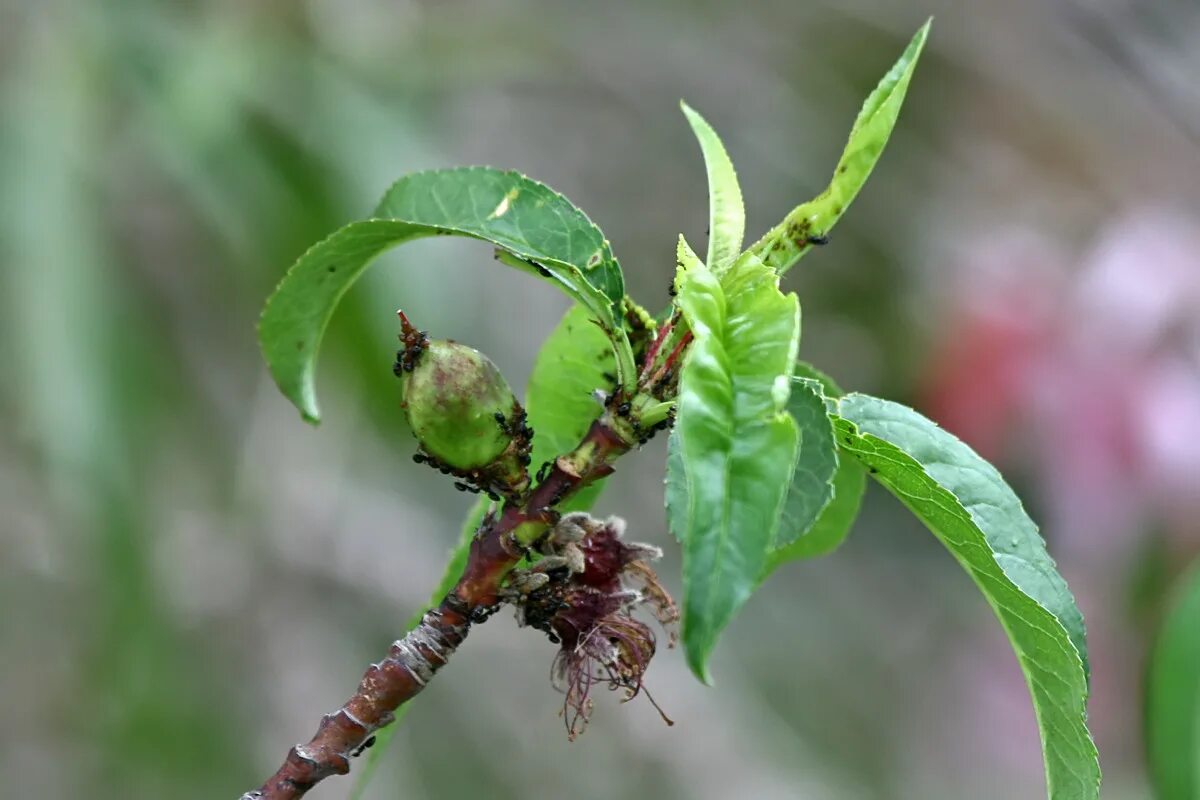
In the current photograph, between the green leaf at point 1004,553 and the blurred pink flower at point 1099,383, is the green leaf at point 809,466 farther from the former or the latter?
the blurred pink flower at point 1099,383

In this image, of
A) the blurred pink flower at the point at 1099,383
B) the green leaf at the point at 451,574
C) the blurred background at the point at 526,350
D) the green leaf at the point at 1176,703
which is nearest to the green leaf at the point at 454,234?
the green leaf at the point at 451,574

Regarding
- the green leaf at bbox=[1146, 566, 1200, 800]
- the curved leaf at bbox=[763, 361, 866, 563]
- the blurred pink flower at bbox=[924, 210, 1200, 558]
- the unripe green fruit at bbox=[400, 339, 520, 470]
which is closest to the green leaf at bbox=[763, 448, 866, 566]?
the curved leaf at bbox=[763, 361, 866, 563]

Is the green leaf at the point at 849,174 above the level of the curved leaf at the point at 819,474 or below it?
above

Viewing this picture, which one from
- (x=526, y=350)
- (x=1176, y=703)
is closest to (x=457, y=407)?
(x=1176, y=703)

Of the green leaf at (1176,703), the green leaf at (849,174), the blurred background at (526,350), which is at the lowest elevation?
the green leaf at (1176,703)

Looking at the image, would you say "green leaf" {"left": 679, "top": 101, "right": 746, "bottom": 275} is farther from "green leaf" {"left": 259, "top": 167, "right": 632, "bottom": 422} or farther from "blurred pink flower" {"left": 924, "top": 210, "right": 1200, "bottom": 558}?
"blurred pink flower" {"left": 924, "top": 210, "right": 1200, "bottom": 558}

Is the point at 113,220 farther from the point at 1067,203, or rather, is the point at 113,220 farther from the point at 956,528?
the point at 1067,203
